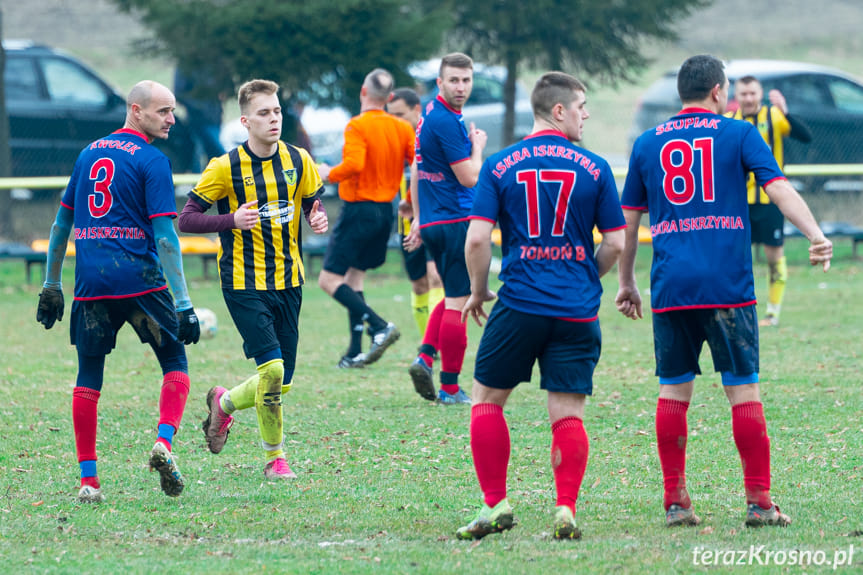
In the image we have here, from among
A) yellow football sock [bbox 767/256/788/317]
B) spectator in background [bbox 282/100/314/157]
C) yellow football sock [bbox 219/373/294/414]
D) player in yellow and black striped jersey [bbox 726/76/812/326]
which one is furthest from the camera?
spectator in background [bbox 282/100/314/157]

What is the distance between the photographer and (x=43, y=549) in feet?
15.6

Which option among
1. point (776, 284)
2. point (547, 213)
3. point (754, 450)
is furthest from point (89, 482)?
point (776, 284)

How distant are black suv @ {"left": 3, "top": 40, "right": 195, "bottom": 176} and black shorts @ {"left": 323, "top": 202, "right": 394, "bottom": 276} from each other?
9.76 meters

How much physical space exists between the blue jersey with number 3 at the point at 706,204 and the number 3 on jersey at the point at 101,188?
2.55m

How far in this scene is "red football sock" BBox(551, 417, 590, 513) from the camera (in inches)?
187

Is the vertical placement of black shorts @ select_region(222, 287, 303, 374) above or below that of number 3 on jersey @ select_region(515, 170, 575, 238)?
below

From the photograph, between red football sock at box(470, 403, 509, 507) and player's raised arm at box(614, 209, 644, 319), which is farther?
player's raised arm at box(614, 209, 644, 319)

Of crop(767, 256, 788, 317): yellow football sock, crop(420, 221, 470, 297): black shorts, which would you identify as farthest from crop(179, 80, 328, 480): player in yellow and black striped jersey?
crop(767, 256, 788, 317): yellow football sock

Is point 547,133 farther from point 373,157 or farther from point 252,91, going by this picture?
point 373,157

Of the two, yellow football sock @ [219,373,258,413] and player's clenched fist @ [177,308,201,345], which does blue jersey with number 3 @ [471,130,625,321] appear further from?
yellow football sock @ [219,373,258,413]

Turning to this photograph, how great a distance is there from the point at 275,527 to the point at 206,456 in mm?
1669

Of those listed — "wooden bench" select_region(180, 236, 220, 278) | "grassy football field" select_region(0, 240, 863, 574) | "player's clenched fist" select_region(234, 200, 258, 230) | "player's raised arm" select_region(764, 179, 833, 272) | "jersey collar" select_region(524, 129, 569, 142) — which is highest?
"wooden bench" select_region(180, 236, 220, 278)

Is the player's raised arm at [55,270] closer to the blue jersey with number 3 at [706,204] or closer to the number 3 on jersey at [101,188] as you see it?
the number 3 on jersey at [101,188]

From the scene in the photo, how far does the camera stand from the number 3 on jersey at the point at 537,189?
478 cm
